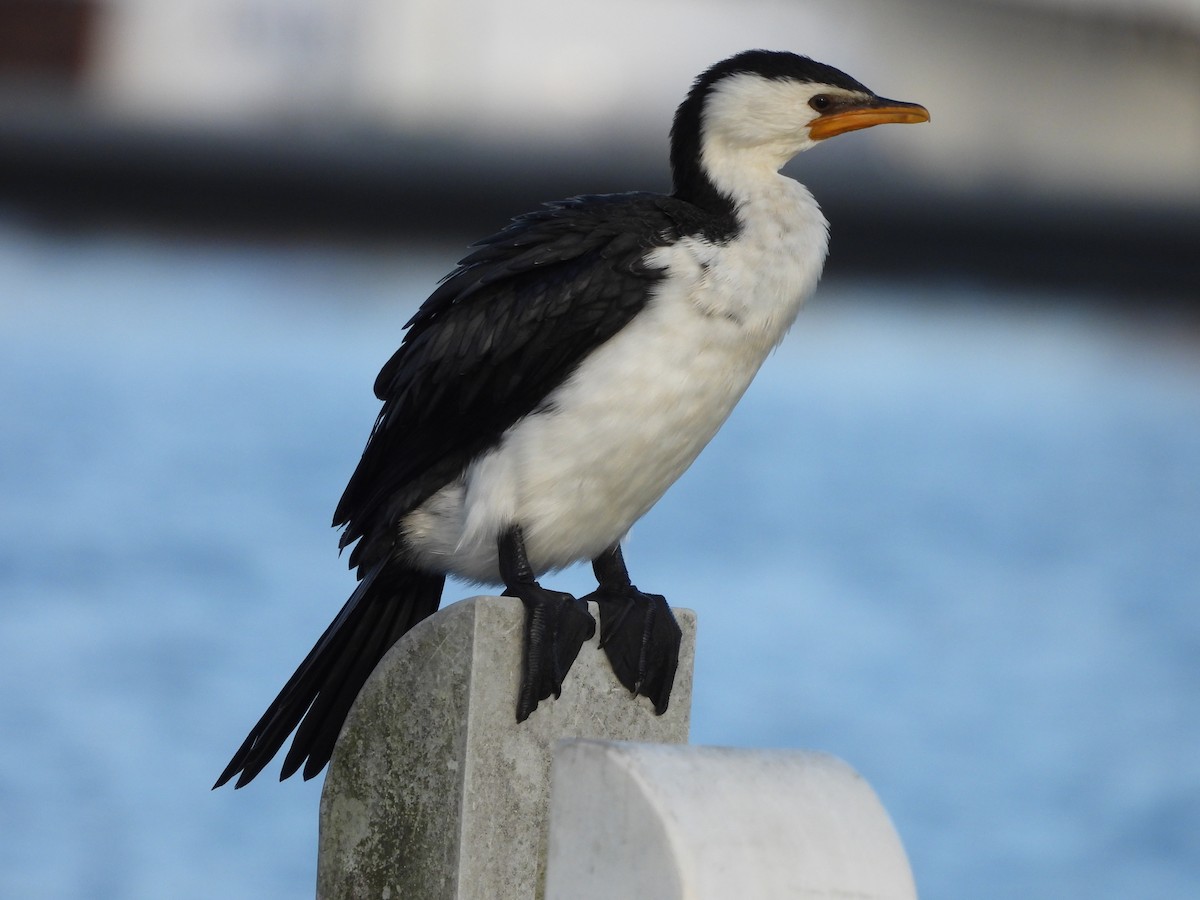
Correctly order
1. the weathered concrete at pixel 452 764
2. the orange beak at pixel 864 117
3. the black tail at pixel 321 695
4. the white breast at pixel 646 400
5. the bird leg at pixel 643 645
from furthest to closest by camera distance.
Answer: the orange beak at pixel 864 117 → the black tail at pixel 321 695 → the white breast at pixel 646 400 → the bird leg at pixel 643 645 → the weathered concrete at pixel 452 764

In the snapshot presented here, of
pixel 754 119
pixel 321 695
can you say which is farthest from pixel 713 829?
pixel 754 119

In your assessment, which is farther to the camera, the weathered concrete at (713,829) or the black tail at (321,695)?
the black tail at (321,695)

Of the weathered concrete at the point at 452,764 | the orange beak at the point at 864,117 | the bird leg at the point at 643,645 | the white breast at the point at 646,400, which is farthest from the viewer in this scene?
the orange beak at the point at 864,117

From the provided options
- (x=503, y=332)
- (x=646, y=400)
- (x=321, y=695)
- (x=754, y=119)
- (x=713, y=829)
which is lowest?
(x=713, y=829)

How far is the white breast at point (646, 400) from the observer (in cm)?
283

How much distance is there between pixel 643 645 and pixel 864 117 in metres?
1.06

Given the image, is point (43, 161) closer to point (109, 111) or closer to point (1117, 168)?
point (109, 111)

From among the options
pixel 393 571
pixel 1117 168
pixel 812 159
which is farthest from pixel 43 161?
pixel 393 571

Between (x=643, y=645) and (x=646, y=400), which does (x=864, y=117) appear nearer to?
(x=646, y=400)

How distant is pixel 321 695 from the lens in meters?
2.97

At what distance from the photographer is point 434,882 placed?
2.53 metres

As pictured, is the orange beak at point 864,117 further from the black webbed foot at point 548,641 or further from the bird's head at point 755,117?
the black webbed foot at point 548,641

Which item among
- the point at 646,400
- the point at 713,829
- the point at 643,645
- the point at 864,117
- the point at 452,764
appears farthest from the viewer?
the point at 864,117

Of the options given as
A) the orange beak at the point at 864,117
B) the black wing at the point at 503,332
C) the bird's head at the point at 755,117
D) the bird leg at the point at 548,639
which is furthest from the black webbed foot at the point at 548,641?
the orange beak at the point at 864,117
